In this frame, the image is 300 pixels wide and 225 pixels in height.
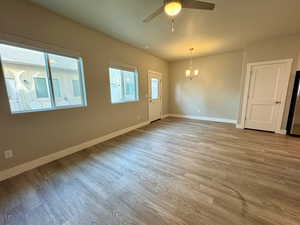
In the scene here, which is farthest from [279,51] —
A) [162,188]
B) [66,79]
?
[66,79]

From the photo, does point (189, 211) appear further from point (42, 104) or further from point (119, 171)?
point (42, 104)

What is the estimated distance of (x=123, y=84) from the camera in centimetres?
387

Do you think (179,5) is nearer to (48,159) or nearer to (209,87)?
(48,159)

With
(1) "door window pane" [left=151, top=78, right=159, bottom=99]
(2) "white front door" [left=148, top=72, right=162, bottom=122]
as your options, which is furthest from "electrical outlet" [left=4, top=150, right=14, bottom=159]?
(1) "door window pane" [left=151, top=78, right=159, bottom=99]

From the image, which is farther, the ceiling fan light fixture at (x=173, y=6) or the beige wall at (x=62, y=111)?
the beige wall at (x=62, y=111)

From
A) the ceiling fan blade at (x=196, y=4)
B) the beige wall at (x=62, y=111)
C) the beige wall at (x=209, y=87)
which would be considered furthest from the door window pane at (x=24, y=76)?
the beige wall at (x=209, y=87)

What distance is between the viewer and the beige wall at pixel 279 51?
3.25 metres

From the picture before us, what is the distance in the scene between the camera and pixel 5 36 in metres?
1.81

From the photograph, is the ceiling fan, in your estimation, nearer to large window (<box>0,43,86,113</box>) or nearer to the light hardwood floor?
large window (<box>0,43,86,113</box>)

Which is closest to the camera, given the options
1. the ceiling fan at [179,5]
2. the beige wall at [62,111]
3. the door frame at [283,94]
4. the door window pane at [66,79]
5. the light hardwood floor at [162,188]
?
the light hardwood floor at [162,188]

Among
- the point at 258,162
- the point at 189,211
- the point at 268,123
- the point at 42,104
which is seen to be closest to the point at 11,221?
the point at 42,104

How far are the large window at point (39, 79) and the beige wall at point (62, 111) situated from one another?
138mm

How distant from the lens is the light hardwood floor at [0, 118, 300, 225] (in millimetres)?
1294

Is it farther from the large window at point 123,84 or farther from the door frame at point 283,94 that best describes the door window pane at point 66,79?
the door frame at point 283,94
